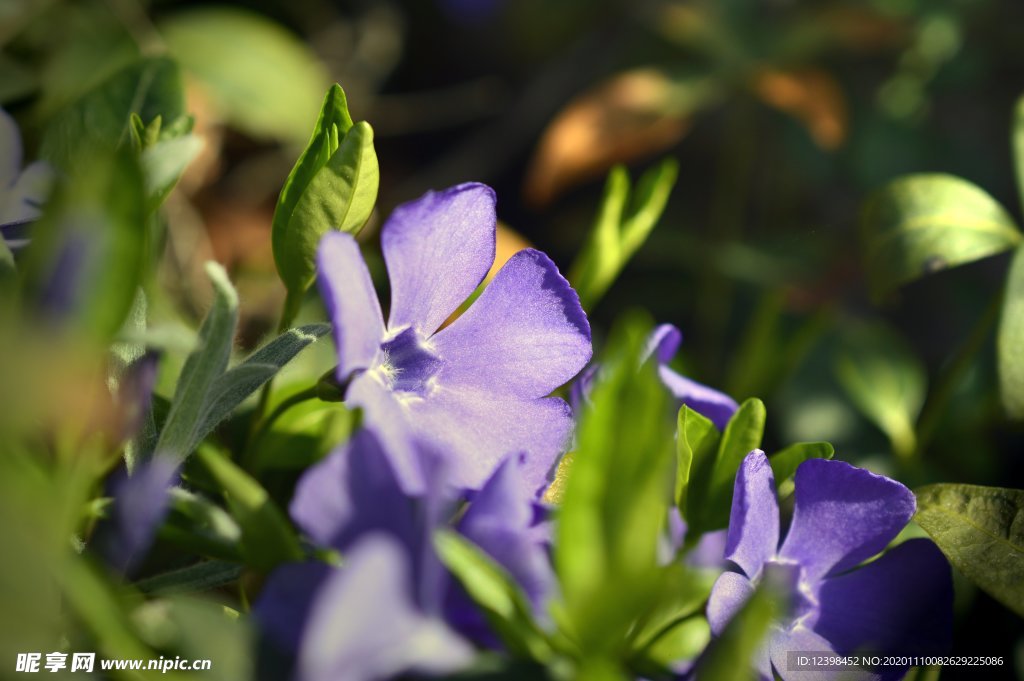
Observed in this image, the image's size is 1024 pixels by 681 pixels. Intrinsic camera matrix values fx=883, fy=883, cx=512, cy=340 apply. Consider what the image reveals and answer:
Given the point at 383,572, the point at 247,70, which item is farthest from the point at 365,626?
the point at 247,70

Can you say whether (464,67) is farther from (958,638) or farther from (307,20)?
(958,638)

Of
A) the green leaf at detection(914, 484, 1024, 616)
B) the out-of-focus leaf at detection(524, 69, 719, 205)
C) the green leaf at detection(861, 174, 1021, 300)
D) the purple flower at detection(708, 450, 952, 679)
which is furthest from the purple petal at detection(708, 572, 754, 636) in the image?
the out-of-focus leaf at detection(524, 69, 719, 205)

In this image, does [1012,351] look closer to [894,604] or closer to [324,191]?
[894,604]

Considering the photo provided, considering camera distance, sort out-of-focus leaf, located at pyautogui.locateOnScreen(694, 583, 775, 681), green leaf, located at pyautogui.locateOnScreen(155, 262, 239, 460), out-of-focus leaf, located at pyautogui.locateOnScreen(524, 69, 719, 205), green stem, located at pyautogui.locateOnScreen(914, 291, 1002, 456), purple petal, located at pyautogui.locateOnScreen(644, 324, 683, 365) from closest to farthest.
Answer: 1. out-of-focus leaf, located at pyautogui.locateOnScreen(694, 583, 775, 681)
2. green leaf, located at pyautogui.locateOnScreen(155, 262, 239, 460)
3. purple petal, located at pyautogui.locateOnScreen(644, 324, 683, 365)
4. green stem, located at pyautogui.locateOnScreen(914, 291, 1002, 456)
5. out-of-focus leaf, located at pyautogui.locateOnScreen(524, 69, 719, 205)

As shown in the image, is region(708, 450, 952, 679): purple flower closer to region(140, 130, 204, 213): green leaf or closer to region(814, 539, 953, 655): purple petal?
region(814, 539, 953, 655): purple petal

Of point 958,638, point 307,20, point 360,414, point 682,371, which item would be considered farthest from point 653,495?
point 307,20
